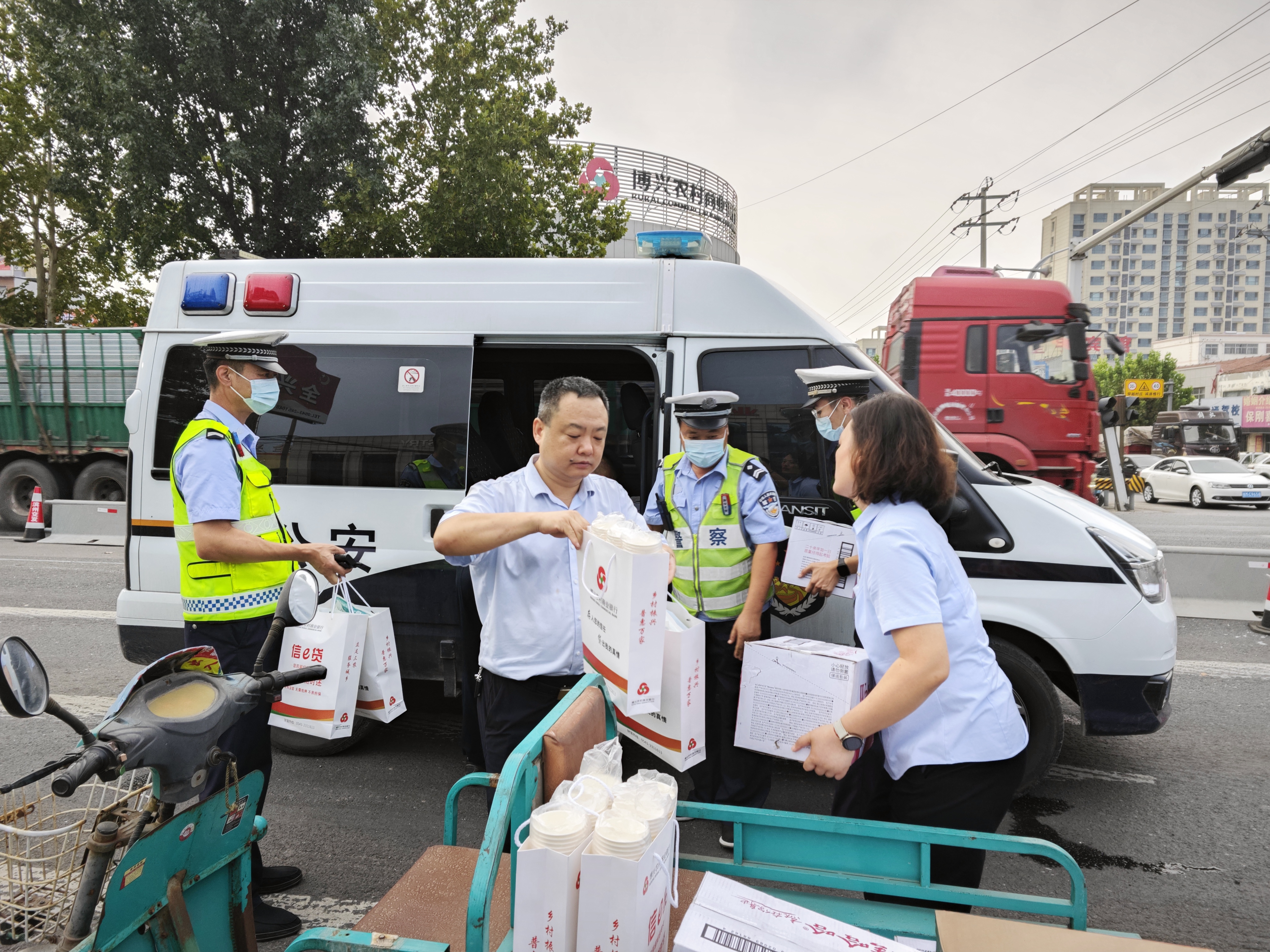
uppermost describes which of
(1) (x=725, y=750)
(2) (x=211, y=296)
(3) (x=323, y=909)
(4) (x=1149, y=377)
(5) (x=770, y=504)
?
(4) (x=1149, y=377)

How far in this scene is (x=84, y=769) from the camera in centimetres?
135

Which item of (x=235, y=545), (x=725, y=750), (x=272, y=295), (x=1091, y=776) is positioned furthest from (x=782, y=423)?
(x=272, y=295)

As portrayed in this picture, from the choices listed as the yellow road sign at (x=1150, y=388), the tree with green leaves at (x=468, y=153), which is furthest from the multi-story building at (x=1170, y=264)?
the tree with green leaves at (x=468, y=153)

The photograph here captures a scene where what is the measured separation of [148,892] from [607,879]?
107 centimetres

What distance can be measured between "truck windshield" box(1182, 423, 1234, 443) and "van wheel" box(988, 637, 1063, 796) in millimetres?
33462

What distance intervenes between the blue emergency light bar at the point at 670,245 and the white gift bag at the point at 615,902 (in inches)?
126

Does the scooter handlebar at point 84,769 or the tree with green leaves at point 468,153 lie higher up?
the tree with green leaves at point 468,153

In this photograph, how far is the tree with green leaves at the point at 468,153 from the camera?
44.5 ft

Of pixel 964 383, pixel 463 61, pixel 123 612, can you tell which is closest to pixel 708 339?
pixel 123 612

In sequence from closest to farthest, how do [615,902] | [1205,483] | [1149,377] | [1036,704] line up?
[615,902]
[1036,704]
[1205,483]
[1149,377]

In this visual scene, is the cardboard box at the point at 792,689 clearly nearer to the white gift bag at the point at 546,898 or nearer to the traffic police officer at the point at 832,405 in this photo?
the traffic police officer at the point at 832,405

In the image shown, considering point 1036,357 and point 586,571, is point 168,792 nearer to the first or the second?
point 586,571

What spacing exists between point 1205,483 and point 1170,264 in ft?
484

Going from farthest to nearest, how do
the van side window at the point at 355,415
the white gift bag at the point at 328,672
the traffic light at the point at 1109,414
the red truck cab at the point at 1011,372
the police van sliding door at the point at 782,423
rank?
the traffic light at the point at 1109,414 → the red truck cab at the point at 1011,372 → the van side window at the point at 355,415 → the police van sliding door at the point at 782,423 → the white gift bag at the point at 328,672
